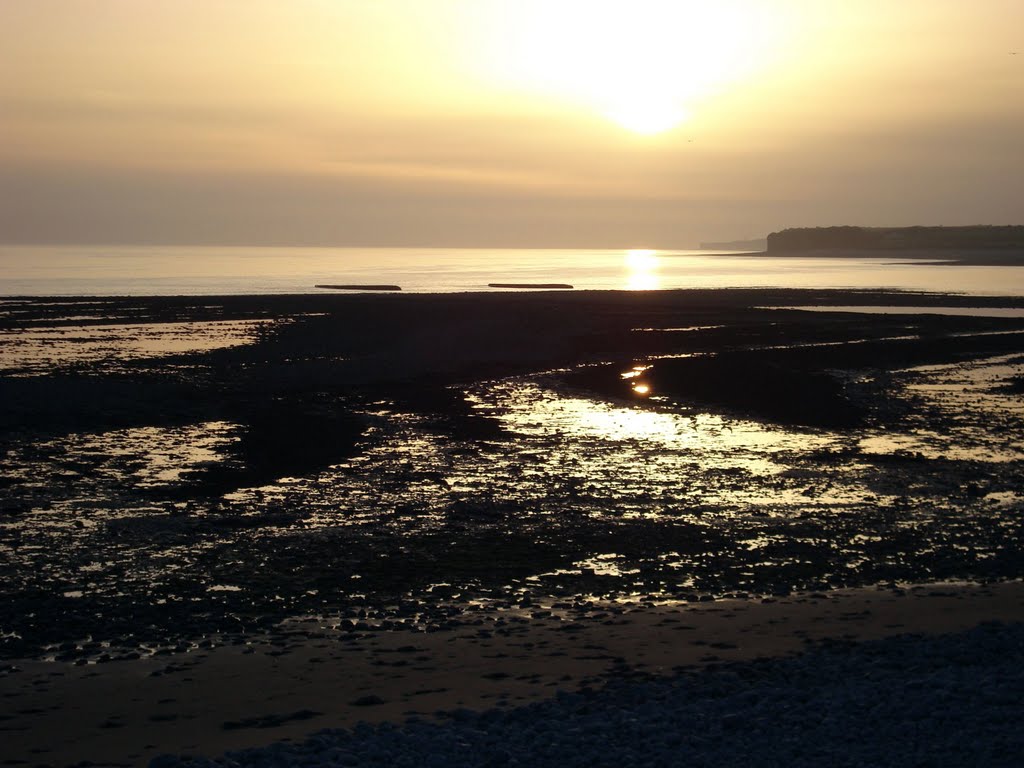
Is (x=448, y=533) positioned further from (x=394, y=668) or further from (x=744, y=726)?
(x=744, y=726)

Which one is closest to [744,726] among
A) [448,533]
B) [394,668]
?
[394,668]

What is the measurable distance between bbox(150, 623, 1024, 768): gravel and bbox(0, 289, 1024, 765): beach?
1.71 feet

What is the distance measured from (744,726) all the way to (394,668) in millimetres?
3445

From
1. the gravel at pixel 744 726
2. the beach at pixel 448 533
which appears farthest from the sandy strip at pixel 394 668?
the gravel at pixel 744 726

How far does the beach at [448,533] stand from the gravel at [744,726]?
52 cm

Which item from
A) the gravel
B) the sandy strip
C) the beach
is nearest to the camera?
the gravel

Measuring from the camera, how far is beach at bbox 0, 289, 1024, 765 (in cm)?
1043

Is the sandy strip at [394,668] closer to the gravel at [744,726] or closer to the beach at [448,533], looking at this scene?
the beach at [448,533]

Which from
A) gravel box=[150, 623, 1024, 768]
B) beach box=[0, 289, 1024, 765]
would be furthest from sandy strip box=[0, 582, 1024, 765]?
gravel box=[150, 623, 1024, 768]

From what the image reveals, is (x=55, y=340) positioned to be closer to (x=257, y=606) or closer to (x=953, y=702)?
(x=257, y=606)

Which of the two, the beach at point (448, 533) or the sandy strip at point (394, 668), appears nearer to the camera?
the sandy strip at point (394, 668)

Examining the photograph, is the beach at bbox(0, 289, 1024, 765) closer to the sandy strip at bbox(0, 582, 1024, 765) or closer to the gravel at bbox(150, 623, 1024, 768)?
the sandy strip at bbox(0, 582, 1024, 765)

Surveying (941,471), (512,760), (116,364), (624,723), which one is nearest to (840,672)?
(624,723)

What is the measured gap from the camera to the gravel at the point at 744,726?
334 inches
